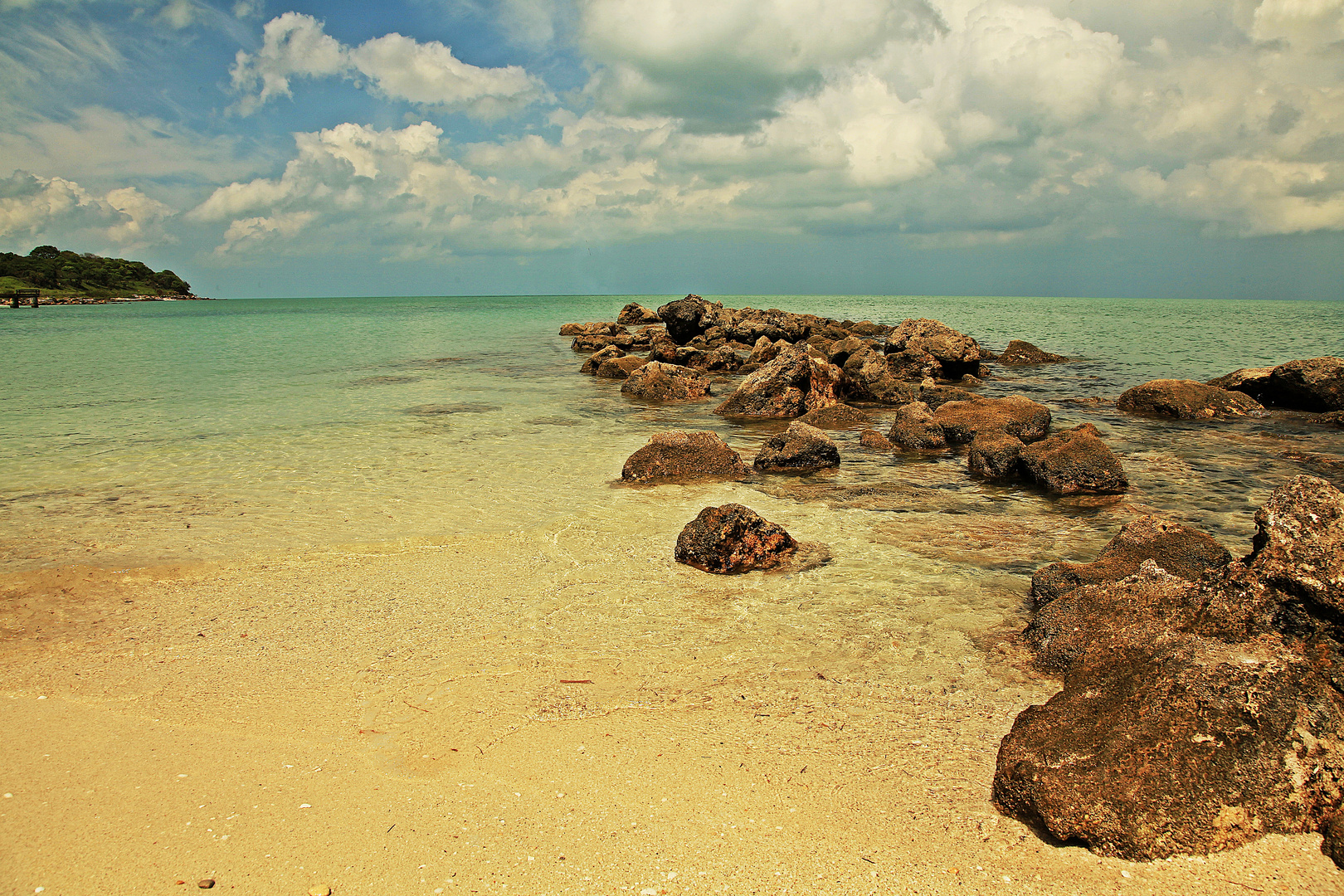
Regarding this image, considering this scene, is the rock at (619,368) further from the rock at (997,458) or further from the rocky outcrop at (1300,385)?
the rocky outcrop at (1300,385)

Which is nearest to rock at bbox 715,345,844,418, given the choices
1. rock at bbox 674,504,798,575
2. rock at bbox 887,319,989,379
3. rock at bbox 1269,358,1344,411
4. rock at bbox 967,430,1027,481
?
rock at bbox 967,430,1027,481

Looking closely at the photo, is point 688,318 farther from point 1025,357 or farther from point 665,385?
point 1025,357

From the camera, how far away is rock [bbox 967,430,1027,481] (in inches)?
408

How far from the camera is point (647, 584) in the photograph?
21.1ft

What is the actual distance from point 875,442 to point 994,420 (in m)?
2.41

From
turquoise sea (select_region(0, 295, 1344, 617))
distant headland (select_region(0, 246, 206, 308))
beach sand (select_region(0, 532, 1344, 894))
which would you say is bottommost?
beach sand (select_region(0, 532, 1344, 894))

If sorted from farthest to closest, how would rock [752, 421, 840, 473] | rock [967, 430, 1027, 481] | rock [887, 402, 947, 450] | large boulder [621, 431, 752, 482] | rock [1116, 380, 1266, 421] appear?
rock [1116, 380, 1266, 421] → rock [887, 402, 947, 450] → rock [752, 421, 840, 473] → rock [967, 430, 1027, 481] → large boulder [621, 431, 752, 482]

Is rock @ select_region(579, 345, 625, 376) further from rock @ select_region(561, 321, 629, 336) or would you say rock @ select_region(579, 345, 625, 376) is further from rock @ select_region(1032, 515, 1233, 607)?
rock @ select_region(1032, 515, 1233, 607)

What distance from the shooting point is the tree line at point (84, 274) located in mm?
112188

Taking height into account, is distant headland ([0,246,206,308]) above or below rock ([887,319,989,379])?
above

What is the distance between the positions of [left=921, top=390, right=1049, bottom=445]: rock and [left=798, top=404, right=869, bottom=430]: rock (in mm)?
2107

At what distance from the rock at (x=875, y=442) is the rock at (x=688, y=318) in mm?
20663

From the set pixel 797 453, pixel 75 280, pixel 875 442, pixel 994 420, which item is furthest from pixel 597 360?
pixel 75 280

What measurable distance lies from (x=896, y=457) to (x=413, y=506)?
7.85m
